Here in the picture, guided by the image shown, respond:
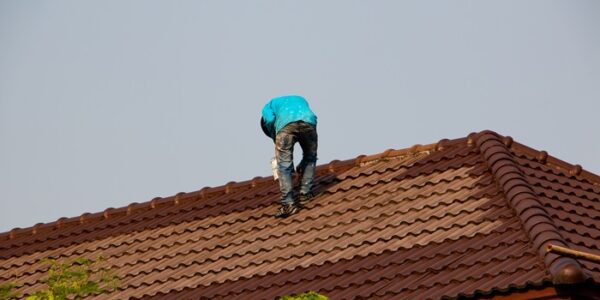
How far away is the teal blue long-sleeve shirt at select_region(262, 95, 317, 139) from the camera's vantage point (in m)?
18.7

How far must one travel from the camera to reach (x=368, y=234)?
16984 mm

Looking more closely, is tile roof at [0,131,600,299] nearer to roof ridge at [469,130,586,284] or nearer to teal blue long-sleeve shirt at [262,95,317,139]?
roof ridge at [469,130,586,284]

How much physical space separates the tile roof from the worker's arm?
0.98 meters

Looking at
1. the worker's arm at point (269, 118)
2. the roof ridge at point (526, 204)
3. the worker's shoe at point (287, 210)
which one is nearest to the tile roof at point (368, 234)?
the roof ridge at point (526, 204)

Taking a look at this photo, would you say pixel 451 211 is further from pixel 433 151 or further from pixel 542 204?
pixel 433 151

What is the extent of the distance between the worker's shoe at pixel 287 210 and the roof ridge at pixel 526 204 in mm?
2484

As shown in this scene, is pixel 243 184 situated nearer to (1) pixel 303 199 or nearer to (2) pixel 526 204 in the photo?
(1) pixel 303 199

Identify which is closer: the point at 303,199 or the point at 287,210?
the point at 287,210

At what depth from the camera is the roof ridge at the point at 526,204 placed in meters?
13.6

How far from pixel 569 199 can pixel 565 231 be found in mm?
1551

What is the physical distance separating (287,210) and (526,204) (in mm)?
3731

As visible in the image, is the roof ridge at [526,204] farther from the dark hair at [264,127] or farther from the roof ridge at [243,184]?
the dark hair at [264,127]

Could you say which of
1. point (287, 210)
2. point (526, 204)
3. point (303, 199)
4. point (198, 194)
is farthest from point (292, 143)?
point (526, 204)

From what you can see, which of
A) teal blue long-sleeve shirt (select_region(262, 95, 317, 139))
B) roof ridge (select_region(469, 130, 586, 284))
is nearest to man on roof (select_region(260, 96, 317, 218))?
teal blue long-sleeve shirt (select_region(262, 95, 317, 139))
